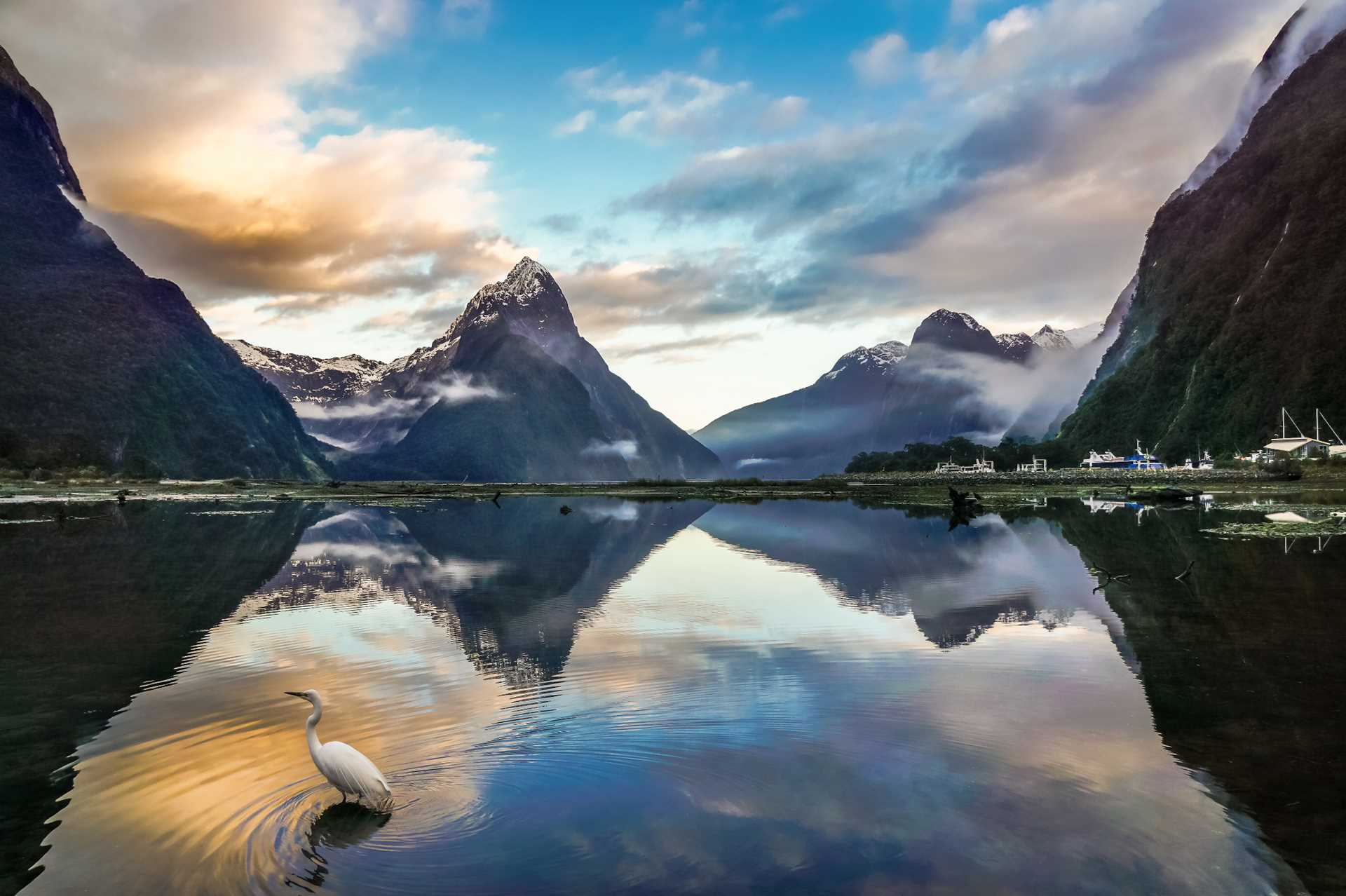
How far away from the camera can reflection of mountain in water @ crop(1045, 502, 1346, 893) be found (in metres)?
11.8

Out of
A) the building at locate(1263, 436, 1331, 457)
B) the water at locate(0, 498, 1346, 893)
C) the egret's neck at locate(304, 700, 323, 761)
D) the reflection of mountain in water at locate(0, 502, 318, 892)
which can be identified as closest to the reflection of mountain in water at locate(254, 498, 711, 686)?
the water at locate(0, 498, 1346, 893)

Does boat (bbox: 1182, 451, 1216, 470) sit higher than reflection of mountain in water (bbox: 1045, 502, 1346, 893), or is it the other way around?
boat (bbox: 1182, 451, 1216, 470)

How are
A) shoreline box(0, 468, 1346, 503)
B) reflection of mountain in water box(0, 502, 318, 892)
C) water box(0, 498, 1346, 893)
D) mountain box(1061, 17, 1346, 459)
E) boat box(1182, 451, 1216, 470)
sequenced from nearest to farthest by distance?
water box(0, 498, 1346, 893) < reflection of mountain in water box(0, 502, 318, 892) < shoreline box(0, 468, 1346, 503) < mountain box(1061, 17, 1346, 459) < boat box(1182, 451, 1216, 470)

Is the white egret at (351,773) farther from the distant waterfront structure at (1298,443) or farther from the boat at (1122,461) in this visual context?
the boat at (1122,461)

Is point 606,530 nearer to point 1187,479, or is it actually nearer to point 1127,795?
point 1127,795

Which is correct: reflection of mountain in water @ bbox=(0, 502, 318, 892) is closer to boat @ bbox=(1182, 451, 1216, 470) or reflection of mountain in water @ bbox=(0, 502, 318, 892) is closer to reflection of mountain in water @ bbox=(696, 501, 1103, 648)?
reflection of mountain in water @ bbox=(696, 501, 1103, 648)

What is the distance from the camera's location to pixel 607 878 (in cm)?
1002

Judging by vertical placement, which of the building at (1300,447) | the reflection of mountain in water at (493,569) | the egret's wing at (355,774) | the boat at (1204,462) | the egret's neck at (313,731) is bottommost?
the reflection of mountain in water at (493,569)

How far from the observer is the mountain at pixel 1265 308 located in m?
151

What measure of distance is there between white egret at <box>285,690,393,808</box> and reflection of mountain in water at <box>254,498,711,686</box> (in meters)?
6.68

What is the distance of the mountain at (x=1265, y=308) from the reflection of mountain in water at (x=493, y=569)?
12285 centimetres

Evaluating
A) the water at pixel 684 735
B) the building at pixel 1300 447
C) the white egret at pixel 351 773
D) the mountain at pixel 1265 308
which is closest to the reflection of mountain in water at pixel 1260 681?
the water at pixel 684 735

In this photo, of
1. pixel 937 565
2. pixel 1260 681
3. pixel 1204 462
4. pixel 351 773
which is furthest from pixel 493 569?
pixel 1204 462

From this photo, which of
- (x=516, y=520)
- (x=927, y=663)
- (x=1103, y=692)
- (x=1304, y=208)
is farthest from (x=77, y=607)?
(x=1304, y=208)
